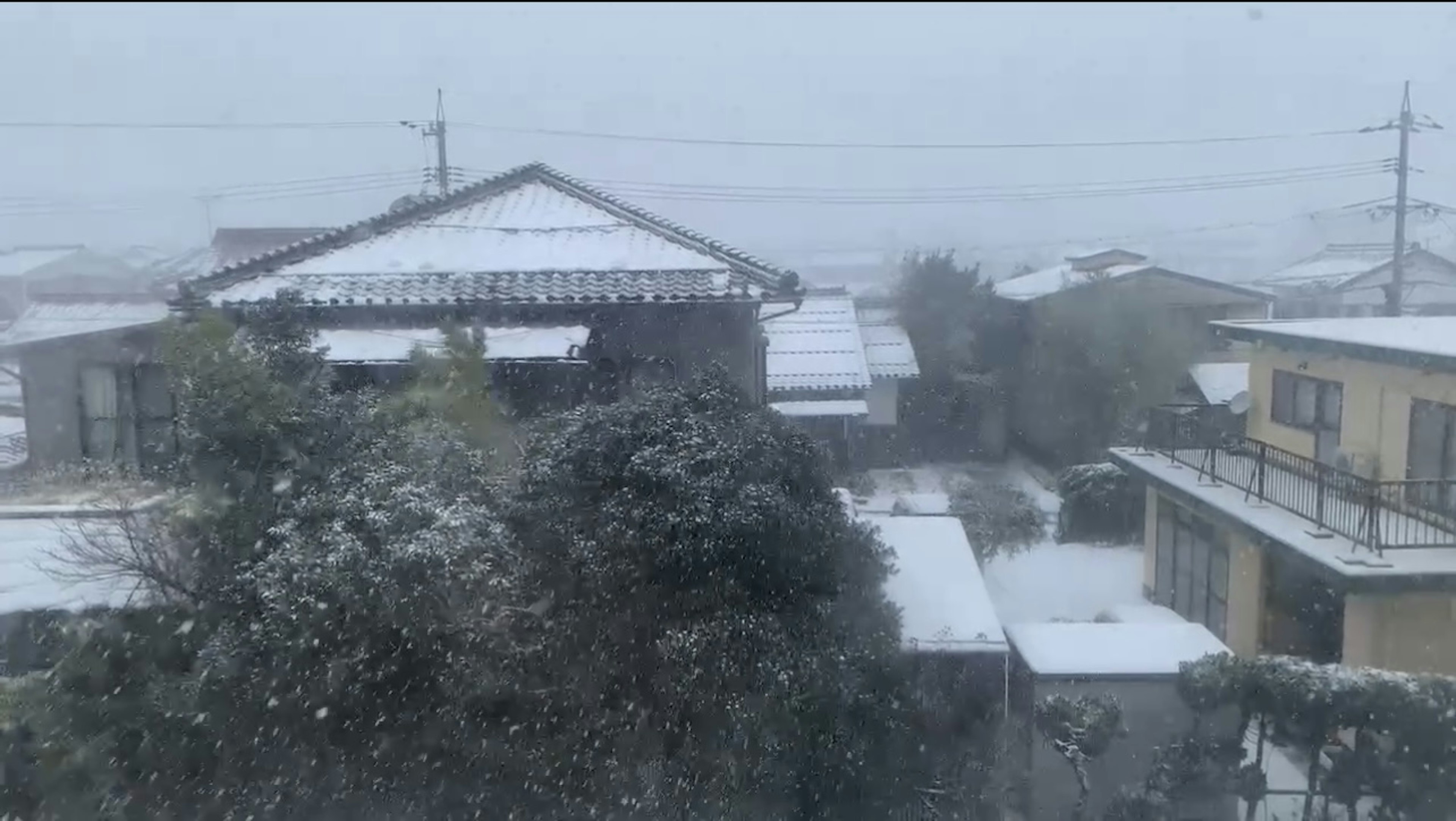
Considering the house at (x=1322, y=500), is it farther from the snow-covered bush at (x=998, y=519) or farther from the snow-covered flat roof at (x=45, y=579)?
the snow-covered flat roof at (x=45, y=579)

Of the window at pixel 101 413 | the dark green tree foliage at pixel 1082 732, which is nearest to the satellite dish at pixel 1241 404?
the dark green tree foliage at pixel 1082 732

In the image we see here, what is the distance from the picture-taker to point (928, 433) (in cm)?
1377

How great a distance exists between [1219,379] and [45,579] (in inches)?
429

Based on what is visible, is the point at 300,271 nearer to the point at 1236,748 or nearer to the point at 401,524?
the point at 401,524

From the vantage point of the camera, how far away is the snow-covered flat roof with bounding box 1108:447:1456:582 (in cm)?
593

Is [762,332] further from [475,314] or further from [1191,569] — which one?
[1191,569]

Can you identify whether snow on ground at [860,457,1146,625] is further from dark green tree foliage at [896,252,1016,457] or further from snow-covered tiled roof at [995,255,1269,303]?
snow-covered tiled roof at [995,255,1269,303]

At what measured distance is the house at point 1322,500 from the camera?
19.6 ft

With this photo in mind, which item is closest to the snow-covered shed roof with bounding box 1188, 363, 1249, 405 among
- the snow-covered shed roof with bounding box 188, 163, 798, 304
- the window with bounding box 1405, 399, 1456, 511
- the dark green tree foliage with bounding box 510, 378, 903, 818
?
the window with bounding box 1405, 399, 1456, 511

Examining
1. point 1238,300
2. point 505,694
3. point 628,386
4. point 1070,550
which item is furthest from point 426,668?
point 1238,300

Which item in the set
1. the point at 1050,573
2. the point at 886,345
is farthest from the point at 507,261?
the point at 886,345

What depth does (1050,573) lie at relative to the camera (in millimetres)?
8711

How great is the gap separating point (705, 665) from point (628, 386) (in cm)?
244

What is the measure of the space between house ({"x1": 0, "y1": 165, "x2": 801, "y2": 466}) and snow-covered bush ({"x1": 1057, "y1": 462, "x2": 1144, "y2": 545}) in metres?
4.27
